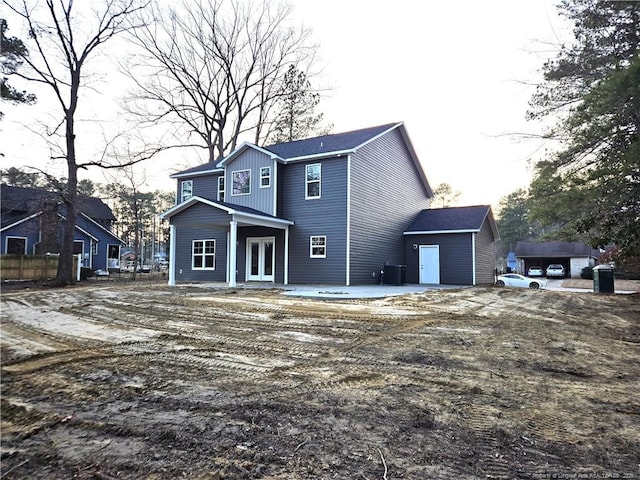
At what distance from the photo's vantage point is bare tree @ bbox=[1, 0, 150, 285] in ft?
47.9

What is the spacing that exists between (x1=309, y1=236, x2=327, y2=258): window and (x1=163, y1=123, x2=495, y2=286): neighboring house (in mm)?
41

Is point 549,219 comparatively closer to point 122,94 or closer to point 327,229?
point 327,229

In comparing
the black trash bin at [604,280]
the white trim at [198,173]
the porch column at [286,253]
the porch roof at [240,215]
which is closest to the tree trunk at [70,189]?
the white trim at [198,173]

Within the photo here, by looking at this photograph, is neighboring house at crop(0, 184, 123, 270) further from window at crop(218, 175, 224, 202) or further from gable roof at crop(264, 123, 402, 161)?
gable roof at crop(264, 123, 402, 161)

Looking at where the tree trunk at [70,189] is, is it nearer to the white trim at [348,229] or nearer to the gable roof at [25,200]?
the gable roof at [25,200]

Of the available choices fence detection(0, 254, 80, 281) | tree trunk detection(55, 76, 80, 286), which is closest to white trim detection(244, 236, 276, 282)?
tree trunk detection(55, 76, 80, 286)

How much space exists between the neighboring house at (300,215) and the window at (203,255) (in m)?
0.05

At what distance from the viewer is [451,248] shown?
60.2 feet

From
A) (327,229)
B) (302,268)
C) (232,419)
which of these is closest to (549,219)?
(327,229)

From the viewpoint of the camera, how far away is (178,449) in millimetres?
2170

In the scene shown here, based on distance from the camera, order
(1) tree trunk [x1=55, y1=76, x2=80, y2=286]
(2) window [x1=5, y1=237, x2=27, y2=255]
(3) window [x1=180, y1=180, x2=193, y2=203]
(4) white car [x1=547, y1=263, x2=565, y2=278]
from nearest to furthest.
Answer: (1) tree trunk [x1=55, y1=76, x2=80, y2=286]
(3) window [x1=180, y1=180, x2=193, y2=203]
(2) window [x1=5, y1=237, x2=27, y2=255]
(4) white car [x1=547, y1=263, x2=565, y2=278]

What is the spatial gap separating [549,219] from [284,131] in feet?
70.3

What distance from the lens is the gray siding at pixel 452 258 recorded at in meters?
18.0

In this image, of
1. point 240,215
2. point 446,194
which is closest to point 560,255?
point 446,194
